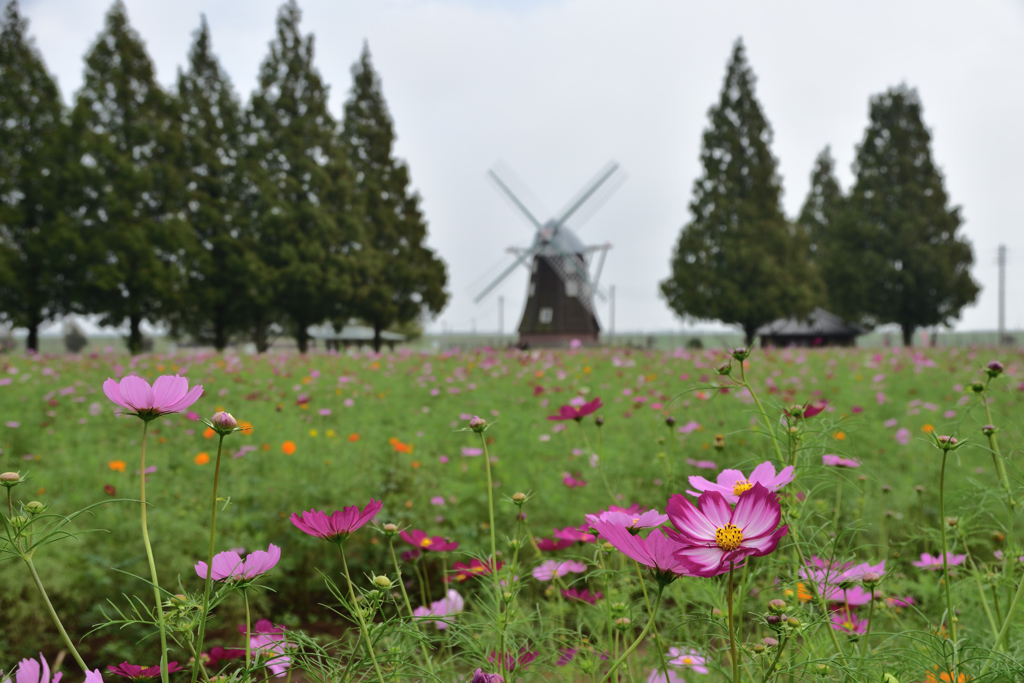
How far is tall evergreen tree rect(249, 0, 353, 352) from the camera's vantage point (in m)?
16.2

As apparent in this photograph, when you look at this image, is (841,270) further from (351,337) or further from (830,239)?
(351,337)

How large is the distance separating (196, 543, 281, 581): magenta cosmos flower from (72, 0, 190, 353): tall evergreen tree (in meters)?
16.3

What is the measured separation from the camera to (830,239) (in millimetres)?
22453

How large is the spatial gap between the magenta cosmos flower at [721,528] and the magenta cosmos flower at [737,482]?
28 millimetres

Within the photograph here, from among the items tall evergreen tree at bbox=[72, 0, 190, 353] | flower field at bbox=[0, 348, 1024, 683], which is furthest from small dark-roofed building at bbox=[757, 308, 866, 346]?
flower field at bbox=[0, 348, 1024, 683]

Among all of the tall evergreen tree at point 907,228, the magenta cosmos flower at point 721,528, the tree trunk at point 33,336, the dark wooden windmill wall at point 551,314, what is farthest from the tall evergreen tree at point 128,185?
the tall evergreen tree at point 907,228

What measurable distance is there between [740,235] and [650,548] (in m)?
19.6

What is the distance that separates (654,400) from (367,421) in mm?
1772

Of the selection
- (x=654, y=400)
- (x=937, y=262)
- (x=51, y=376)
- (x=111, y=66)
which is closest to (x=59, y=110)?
(x=111, y=66)

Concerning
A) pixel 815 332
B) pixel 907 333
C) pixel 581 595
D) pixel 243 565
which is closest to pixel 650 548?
pixel 243 565

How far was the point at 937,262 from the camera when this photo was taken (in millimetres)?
20438

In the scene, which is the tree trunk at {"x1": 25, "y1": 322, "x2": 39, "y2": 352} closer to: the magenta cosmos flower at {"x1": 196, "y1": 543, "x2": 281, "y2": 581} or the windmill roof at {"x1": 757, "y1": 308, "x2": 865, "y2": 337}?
the magenta cosmos flower at {"x1": 196, "y1": 543, "x2": 281, "y2": 581}

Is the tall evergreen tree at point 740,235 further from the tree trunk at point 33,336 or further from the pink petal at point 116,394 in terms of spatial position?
Answer: the pink petal at point 116,394

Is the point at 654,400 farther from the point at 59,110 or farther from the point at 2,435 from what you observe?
the point at 59,110
